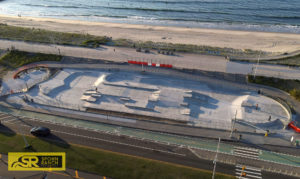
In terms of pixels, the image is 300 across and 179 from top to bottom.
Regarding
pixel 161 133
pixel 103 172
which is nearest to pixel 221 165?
pixel 161 133

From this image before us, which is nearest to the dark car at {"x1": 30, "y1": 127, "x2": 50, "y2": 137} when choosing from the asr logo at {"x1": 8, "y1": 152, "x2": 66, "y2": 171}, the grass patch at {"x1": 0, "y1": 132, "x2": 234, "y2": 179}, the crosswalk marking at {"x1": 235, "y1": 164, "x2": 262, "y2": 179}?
the grass patch at {"x1": 0, "y1": 132, "x2": 234, "y2": 179}

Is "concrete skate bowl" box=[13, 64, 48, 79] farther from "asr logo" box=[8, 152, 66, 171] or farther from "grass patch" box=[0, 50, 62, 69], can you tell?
"asr logo" box=[8, 152, 66, 171]

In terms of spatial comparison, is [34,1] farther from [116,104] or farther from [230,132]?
[230,132]

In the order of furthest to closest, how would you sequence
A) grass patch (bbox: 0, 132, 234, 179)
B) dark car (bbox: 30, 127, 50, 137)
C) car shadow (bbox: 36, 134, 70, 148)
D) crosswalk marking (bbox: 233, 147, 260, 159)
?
dark car (bbox: 30, 127, 50, 137), car shadow (bbox: 36, 134, 70, 148), crosswalk marking (bbox: 233, 147, 260, 159), grass patch (bbox: 0, 132, 234, 179)

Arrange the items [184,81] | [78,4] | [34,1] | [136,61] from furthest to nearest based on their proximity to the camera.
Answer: [34,1]
[78,4]
[136,61]
[184,81]

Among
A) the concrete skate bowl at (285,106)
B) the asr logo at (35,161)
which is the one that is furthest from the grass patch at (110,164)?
the concrete skate bowl at (285,106)

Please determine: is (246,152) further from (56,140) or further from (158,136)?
(56,140)
